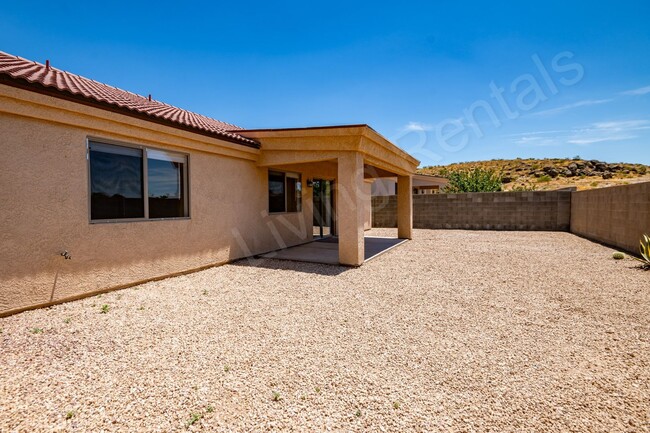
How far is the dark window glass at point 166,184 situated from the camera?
696cm

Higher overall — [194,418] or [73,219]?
[73,219]

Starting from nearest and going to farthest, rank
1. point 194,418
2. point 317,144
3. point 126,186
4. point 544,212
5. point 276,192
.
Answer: point 194,418 → point 126,186 → point 317,144 → point 276,192 → point 544,212

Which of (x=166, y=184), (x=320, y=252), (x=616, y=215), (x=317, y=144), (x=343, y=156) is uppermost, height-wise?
(x=317, y=144)

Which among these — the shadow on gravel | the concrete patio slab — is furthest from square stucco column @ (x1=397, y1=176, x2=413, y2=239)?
the shadow on gravel

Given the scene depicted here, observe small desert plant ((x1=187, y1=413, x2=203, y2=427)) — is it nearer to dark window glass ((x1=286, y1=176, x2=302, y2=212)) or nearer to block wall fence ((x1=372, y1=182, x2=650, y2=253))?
dark window glass ((x1=286, y1=176, x2=302, y2=212))

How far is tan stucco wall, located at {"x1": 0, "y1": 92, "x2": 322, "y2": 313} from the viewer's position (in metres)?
4.78

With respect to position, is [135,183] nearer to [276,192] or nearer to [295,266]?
[295,266]

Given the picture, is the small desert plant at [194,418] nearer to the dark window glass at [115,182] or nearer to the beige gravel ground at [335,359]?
the beige gravel ground at [335,359]

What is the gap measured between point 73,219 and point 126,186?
1.21 m

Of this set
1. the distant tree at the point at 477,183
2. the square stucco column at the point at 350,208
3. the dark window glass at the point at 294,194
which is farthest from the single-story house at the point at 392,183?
the square stucco column at the point at 350,208

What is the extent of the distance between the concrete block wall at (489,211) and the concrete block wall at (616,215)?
148 centimetres

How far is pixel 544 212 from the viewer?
17.5 metres

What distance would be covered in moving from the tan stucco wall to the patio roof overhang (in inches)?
58.8

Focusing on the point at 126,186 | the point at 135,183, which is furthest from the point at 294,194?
the point at 126,186
